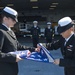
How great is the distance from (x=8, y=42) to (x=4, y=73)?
16.8 inches

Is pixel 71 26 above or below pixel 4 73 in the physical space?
above

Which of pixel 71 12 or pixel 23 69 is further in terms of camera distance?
pixel 71 12

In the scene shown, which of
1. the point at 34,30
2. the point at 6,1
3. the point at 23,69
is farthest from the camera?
the point at 6,1

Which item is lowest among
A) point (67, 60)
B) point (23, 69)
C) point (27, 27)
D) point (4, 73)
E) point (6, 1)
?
point (27, 27)

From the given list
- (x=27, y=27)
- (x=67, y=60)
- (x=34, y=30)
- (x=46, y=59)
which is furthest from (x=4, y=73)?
(x=27, y=27)

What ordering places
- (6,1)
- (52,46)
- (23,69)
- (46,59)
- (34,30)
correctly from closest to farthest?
(46,59), (52,46), (23,69), (34,30), (6,1)

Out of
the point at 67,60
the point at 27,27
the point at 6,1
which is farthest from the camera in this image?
the point at 27,27

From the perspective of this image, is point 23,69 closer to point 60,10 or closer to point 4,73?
point 4,73

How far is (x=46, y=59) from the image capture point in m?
4.07

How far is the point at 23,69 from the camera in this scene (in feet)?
32.3

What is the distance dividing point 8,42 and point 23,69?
6040mm

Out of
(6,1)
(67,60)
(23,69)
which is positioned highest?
(67,60)

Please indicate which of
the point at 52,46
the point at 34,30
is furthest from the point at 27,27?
the point at 52,46

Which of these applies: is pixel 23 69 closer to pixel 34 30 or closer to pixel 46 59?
pixel 46 59
